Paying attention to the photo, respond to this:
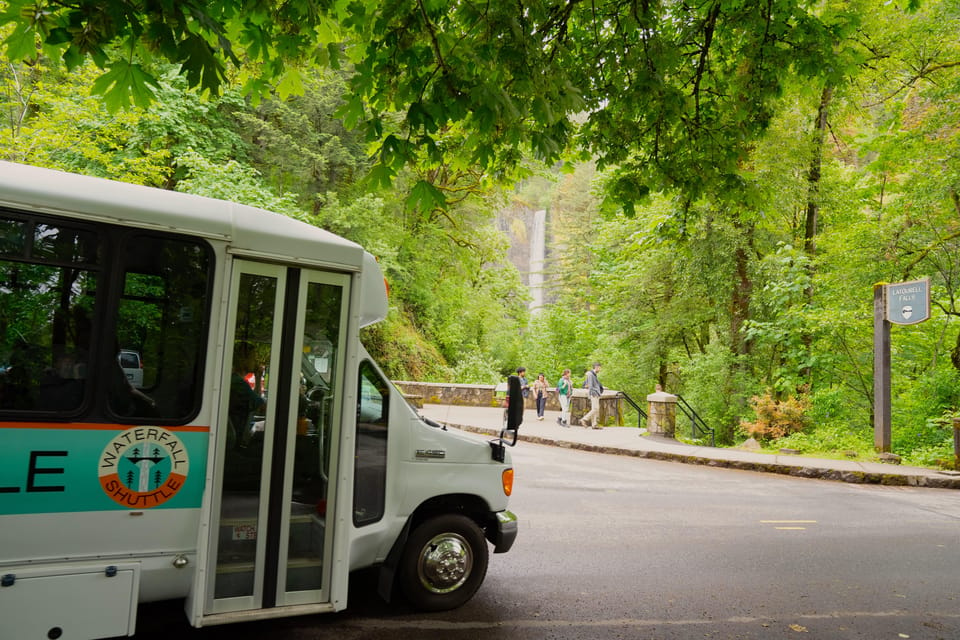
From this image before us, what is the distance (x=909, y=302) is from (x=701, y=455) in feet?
16.5

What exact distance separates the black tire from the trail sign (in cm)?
1120

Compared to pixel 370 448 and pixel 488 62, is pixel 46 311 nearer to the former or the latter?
pixel 370 448

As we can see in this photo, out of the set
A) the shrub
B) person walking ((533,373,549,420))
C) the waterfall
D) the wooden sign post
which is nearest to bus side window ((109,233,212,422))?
the wooden sign post

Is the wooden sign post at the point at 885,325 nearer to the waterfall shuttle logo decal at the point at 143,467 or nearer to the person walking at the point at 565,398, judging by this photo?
the person walking at the point at 565,398

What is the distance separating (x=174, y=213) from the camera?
3.52 meters

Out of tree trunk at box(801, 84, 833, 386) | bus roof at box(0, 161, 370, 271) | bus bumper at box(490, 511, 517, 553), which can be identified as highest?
tree trunk at box(801, 84, 833, 386)

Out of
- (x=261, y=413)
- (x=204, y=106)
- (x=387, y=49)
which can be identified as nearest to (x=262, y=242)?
(x=261, y=413)

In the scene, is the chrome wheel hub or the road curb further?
the road curb

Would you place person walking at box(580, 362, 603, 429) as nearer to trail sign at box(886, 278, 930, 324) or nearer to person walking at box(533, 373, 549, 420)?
person walking at box(533, 373, 549, 420)

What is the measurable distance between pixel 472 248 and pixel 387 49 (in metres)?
24.5

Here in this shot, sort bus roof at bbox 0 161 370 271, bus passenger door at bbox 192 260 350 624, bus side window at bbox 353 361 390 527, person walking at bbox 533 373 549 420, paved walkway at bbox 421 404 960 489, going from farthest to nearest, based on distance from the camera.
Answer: person walking at bbox 533 373 549 420
paved walkway at bbox 421 404 960 489
bus side window at bbox 353 361 390 527
bus passenger door at bbox 192 260 350 624
bus roof at bbox 0 161 370 271

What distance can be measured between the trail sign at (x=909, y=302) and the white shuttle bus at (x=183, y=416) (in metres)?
11.6

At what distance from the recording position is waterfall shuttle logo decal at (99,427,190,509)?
10.8 ft

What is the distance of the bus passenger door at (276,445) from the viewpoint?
3572mm
